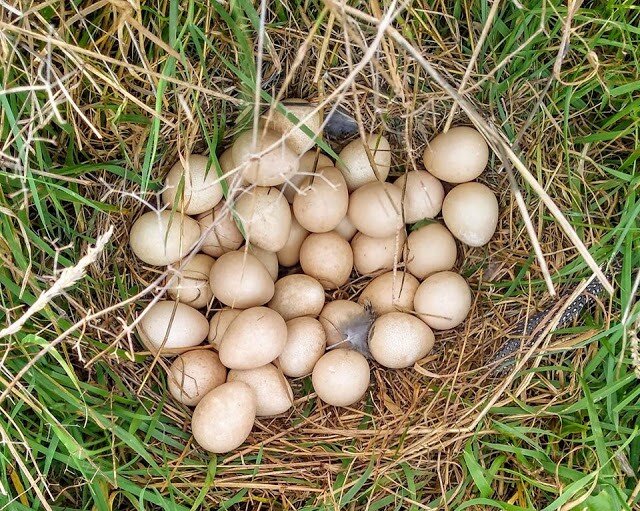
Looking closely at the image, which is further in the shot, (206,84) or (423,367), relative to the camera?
(423,367)

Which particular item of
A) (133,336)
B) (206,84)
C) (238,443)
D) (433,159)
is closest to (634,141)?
(433,159)

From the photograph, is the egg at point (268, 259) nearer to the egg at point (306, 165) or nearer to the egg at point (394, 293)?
the egg at point (306, 165)

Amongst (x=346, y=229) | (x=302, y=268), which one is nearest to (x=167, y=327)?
(x=302, y=268)

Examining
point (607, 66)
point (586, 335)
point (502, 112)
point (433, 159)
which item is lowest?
point (586, 335)

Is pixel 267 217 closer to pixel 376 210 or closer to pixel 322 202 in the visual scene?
pixel 322 202

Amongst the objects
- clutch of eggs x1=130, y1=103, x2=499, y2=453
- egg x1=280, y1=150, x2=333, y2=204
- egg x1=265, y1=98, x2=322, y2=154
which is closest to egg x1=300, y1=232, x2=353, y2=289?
clutch of eggs x1=130, y1=103, x2=499, y2=453

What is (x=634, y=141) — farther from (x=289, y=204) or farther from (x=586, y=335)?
(x=289, y=204)

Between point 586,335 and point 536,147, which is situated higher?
point 536,147
